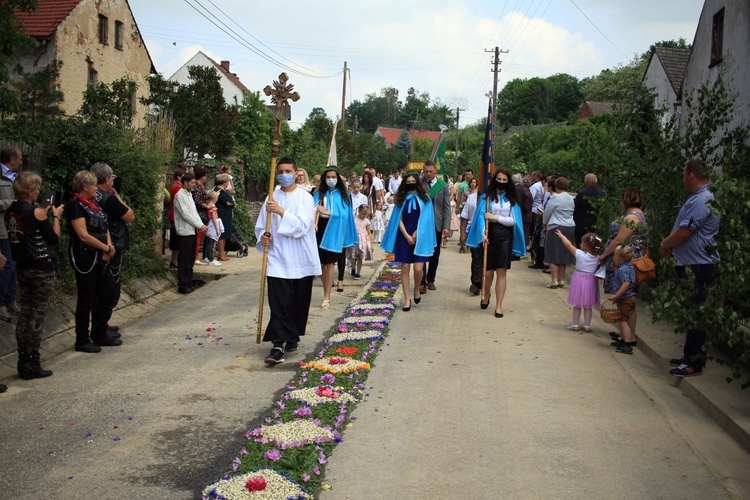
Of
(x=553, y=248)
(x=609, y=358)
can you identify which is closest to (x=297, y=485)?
(x=609, y=358)

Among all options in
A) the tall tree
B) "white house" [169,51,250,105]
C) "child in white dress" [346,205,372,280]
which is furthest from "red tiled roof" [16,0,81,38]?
"white house" [169,51,250,105]

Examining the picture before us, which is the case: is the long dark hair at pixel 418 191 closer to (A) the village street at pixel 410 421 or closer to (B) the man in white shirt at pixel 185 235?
(A) the village street at pixel 410 421

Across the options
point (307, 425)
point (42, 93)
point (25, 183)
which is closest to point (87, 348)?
point (25, 183)

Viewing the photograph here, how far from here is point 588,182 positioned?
47.2 feet

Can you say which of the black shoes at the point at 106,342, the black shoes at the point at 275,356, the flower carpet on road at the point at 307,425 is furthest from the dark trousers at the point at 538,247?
the black shoes at the point at 106,342

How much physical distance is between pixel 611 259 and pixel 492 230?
2.02 m

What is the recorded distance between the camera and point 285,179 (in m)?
8.31

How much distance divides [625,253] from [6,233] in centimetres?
714

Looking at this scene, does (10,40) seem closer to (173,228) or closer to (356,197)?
(173,228)

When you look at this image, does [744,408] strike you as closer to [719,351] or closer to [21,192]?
[719,351]

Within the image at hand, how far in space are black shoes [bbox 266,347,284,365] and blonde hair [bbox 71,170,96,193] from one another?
8.63ft

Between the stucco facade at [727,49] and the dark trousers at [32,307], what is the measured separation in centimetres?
1082

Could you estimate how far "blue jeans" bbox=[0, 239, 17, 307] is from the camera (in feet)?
29.2

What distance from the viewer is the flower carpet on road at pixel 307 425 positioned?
15.7ft
